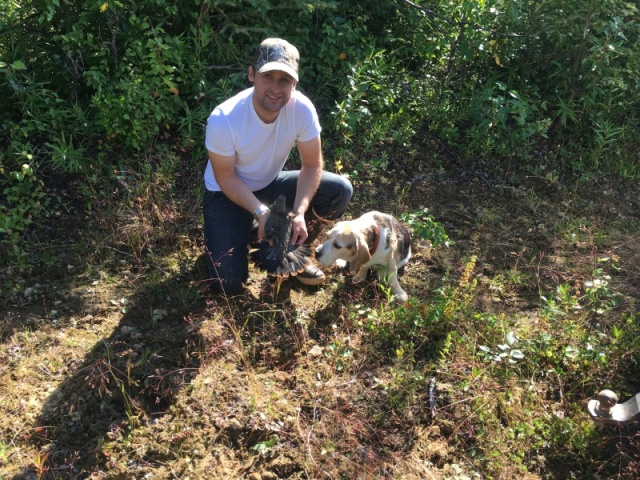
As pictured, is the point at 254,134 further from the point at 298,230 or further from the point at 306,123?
the point at 298,230

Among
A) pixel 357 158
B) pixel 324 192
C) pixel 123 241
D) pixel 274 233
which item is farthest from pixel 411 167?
pixel 123 241

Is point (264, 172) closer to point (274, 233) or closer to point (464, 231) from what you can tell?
point (274, 233)

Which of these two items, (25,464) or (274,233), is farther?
(274,233)

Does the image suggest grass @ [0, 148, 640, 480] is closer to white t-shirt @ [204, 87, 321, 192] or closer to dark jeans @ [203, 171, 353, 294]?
dark jeans @ [203, 171, 353, 294]

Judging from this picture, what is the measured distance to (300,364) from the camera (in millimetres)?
3115

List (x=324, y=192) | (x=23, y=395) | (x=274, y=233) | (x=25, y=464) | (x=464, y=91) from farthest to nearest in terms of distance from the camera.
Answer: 1. (x=464, y=91)
2. (x=324, y=192)
3. (x=274, y=233)
4. (x=23, y=395)
5. (x=25, y=464)

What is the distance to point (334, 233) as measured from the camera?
3.34 metres

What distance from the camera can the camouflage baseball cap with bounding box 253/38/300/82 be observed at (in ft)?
10.00

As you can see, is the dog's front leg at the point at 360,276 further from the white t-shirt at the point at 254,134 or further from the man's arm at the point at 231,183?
the white t-shirt at the point at 254,134

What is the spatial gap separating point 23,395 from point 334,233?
1993 millimetres

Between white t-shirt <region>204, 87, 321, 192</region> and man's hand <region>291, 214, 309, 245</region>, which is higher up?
white t-shirt <region>204, 87, 321, 192</region>

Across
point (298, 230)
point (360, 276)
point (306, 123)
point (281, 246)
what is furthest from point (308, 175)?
point (360, 276)

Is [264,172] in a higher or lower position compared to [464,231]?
higher

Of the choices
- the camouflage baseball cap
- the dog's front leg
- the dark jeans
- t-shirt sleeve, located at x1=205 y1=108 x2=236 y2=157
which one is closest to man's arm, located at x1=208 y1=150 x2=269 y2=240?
t-shirt sleeve, located at x1=205 y1=108 x2=236 y2=157
